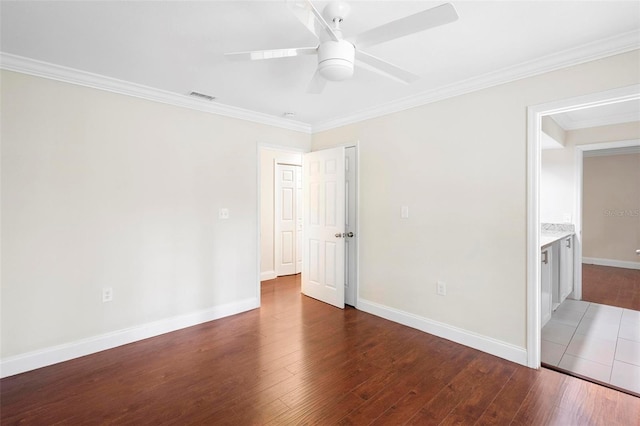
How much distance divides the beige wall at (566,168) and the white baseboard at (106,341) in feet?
15.3

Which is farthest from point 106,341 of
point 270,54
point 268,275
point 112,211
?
point 270,54

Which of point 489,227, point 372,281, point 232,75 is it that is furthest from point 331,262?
point 232,75

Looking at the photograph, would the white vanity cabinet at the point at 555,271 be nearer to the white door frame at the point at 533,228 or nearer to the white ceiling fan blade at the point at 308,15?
the white door frame at the point at 533,228

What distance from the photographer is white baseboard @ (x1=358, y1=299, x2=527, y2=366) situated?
2.56m

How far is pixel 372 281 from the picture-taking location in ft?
12.1

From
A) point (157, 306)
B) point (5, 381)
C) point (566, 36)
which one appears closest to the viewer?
point (566, 36)

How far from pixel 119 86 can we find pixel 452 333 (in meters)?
4.01

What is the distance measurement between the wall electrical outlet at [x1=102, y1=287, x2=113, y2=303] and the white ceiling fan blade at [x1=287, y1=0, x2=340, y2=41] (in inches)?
113

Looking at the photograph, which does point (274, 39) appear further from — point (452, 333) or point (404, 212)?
point (452, 333)

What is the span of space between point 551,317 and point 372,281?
2.12 metres

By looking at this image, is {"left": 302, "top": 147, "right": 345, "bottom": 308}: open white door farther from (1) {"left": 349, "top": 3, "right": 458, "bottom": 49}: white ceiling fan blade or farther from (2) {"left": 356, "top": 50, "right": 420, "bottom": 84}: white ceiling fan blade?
(1) {"left": 349, "top": 3, "right": 458, "bottom": 49}: white ceiling fan blade

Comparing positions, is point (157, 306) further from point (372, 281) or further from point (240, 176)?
point (372, 281)

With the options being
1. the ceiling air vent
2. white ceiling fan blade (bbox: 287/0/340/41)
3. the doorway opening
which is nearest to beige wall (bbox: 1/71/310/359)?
the ceiling air vent

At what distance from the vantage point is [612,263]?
6.06m
